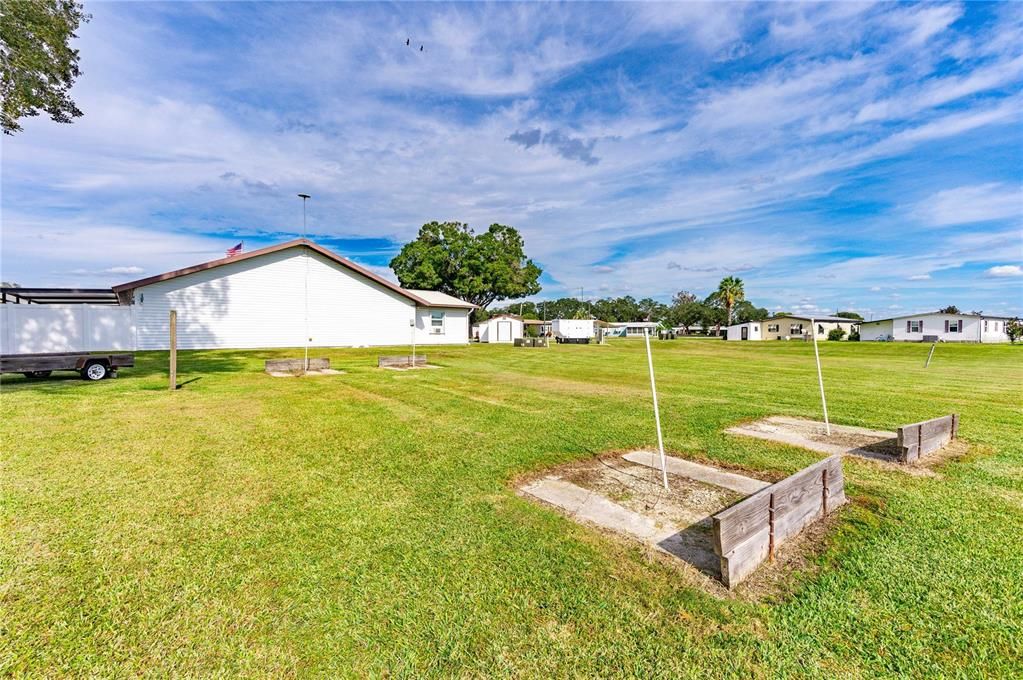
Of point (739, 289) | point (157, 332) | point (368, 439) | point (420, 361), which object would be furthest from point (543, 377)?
point (739, 289)

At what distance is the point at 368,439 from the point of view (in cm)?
636

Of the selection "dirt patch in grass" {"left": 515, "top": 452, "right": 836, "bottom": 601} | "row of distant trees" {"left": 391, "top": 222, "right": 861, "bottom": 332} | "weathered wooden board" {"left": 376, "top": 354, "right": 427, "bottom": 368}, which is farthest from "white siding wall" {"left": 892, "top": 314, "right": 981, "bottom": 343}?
"dirt patch in grass" {"left": 515, "top": 452, "right": 836, "bottom": 601}

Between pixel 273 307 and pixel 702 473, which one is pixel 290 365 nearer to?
pixel 273 307

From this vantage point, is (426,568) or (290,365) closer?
(426,568)

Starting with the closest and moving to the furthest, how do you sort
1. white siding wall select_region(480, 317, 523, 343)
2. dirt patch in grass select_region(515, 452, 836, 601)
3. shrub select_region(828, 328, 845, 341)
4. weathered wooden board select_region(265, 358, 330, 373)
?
1. dirt patch in grass select_region(515, 452, 836, 601)
2. weathered wooden board select_region(265, 358, 330, 373)
3. white siding wall select_region(480, 317, 523, 343)
4. shrub select_region(828, 328, 845, 341)

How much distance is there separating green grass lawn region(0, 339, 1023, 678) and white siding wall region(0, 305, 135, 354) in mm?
14036

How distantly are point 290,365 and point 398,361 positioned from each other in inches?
158

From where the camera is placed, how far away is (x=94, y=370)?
36.3 feet

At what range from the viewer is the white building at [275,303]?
2039cm

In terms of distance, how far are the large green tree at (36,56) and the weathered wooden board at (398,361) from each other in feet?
38.9

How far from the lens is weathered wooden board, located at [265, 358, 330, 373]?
1326cm

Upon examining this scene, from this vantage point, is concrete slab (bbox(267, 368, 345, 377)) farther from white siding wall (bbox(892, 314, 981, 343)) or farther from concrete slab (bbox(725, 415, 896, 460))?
white siding wall (bbox(892, 314, 981, 343))

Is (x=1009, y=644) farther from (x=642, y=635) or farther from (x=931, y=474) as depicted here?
(x=931, y=474)

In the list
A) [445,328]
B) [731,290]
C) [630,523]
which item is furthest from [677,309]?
[630,523]
